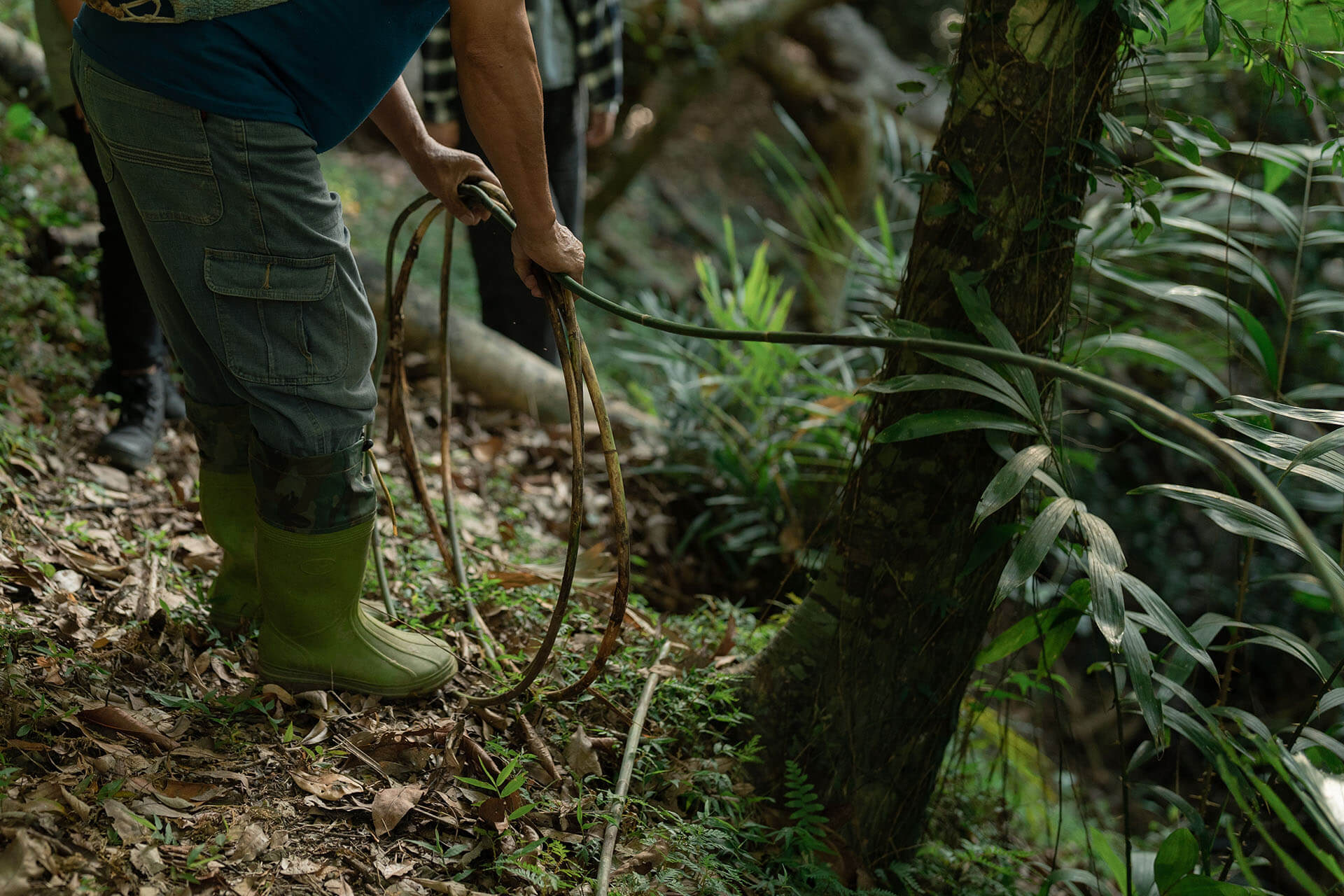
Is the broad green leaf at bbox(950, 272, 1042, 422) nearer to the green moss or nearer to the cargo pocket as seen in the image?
the green moss

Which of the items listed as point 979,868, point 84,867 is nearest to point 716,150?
point 979,868

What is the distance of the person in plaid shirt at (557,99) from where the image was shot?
3027 mm

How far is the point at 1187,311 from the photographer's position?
4.88 m

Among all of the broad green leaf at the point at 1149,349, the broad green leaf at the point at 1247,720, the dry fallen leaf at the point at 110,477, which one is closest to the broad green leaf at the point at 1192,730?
the broad green leaf at the point at 1247,720

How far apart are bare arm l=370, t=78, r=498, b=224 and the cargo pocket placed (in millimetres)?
334

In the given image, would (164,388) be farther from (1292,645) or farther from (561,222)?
(1292,645)

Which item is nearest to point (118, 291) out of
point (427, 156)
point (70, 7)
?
point (70, 7)

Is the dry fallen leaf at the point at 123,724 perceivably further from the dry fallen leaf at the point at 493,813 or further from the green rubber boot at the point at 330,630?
the dry fallen leaf at the point at 493,813

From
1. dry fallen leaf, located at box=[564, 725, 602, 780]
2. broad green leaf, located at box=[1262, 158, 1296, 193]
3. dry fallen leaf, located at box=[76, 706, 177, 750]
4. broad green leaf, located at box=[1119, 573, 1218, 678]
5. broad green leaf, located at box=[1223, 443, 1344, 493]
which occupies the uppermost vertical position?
broad green leaf, located at box=[1262, 158, 1296, 193]

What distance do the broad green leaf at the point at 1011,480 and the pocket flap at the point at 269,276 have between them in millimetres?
1091

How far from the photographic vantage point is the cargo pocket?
4.49ft

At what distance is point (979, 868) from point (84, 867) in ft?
5.66

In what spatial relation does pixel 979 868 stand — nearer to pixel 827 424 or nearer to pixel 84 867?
pixel 827 424

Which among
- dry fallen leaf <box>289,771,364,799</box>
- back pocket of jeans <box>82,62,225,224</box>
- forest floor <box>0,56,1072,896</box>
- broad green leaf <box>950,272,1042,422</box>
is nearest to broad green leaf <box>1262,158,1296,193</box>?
broad green leaf <box>950,272,1042,422</box>
